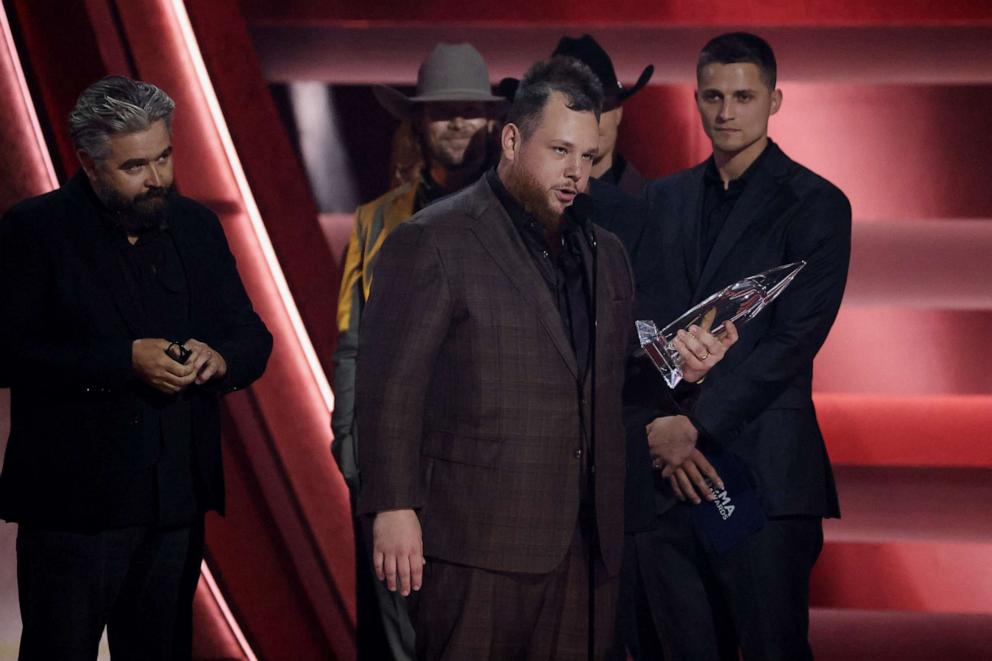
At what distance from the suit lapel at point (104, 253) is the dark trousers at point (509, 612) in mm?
728

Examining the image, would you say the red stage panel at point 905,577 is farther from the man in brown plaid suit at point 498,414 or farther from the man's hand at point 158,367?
the man's hand at point 158,367

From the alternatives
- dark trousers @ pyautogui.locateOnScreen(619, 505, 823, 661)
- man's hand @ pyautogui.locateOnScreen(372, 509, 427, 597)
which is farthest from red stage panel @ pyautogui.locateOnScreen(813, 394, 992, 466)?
man's hand @ pyautogui.locateOnScreen(372, 509, 427, 597)

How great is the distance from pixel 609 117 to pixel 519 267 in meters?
1.13

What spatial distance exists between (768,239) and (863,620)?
4.31 feet

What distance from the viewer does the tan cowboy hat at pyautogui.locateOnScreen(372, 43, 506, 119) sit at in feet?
11.6

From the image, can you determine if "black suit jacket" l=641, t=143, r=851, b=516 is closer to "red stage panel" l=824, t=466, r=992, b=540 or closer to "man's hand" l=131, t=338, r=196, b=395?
"red stage panel" l=824, t=466, r=992, b=540

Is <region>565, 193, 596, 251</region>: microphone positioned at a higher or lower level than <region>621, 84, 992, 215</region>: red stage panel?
higher

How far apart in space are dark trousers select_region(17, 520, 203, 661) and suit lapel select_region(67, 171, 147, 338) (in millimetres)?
393

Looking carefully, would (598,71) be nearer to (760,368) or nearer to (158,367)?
(760,368)

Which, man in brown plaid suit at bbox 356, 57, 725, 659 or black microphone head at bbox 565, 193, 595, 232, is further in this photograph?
black microphone head at bbox 565, 193, 595, 232

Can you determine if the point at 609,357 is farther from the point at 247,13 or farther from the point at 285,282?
the point at 247,13

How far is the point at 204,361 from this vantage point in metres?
2.55

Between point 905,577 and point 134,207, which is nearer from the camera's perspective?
point 134,207

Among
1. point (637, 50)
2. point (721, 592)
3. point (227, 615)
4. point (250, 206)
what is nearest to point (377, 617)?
point (227, 615)
